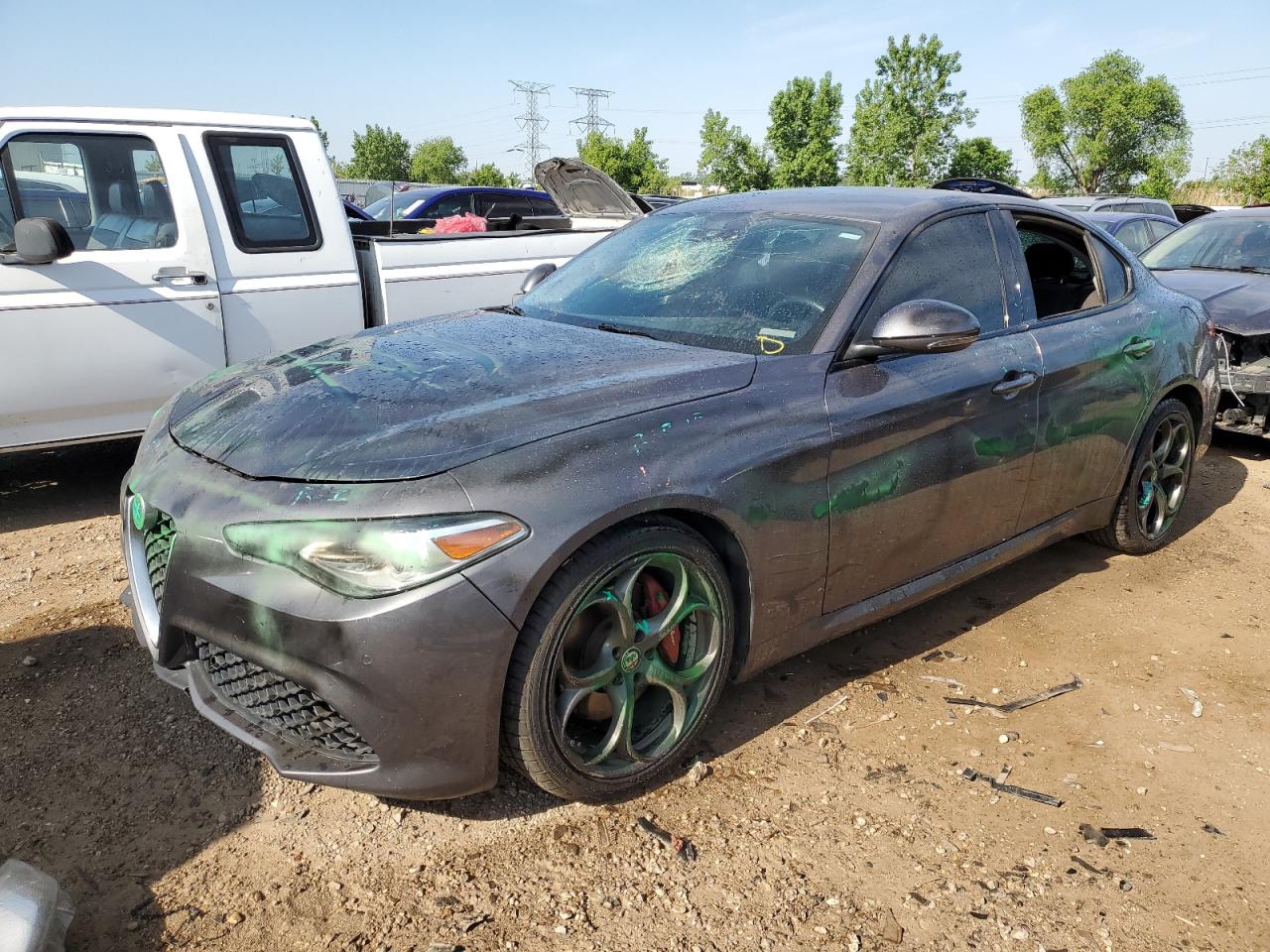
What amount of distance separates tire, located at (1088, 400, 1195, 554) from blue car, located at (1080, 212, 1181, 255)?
682 centimetres

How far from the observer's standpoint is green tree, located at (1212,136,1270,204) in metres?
43.1

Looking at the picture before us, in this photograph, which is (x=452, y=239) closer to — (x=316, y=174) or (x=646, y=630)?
(x=316, y=174)

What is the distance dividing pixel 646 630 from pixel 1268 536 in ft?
13.8

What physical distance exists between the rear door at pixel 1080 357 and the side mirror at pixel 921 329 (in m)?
0.78

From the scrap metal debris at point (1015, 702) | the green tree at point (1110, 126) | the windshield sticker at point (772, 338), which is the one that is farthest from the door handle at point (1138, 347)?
the green tree at point (1110, 126)

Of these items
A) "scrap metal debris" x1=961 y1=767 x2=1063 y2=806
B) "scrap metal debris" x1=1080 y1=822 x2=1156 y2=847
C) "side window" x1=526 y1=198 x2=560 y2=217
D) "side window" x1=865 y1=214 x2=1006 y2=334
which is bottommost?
"scrap metal debris" x1=1080 y1=822 x2=1156 y2=847

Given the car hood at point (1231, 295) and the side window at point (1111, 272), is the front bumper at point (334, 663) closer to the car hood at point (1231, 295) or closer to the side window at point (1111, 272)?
the side window at point (1111, 272)

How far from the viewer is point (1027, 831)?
2.67m

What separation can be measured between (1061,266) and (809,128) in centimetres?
5293

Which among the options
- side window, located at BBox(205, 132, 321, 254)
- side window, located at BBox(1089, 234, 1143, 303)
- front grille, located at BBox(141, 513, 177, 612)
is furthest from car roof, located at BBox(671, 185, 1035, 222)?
side window, located at BBox(205, 132, 321, 254)

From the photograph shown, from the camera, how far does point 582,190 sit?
7293 millimetres

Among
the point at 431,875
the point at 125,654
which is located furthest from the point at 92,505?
the point at 431,875

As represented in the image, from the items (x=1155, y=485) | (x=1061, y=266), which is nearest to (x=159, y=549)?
(x=1061, y=266)

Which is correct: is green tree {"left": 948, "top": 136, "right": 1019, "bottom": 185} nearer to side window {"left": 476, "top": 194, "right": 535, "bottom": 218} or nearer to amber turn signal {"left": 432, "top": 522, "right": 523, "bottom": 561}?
side window {"left": 476, "top": 194, "right": 535, "bottom": 218}
